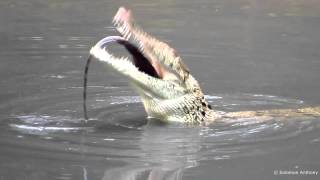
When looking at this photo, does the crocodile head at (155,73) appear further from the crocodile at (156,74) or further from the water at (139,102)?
the water at (139,102)

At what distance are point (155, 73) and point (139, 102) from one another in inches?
53.1

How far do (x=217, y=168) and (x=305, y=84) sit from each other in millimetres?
4007

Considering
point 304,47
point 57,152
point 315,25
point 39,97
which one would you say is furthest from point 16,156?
point 315,25

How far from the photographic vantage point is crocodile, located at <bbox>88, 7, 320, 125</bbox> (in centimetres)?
724

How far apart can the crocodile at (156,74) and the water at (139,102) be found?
0.17 m

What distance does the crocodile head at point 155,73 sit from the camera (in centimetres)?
724

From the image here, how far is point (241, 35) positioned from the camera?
13820 mm

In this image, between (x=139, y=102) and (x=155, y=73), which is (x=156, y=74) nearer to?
(x=155, y=73)

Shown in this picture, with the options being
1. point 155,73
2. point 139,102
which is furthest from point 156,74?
point 139,102

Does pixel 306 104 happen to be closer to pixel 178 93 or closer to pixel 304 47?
pixel 178 93

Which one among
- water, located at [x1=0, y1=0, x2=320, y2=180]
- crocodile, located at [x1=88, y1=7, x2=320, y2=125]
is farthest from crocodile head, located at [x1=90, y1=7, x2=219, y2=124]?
water, located at [x1=0, y1=0, x2=320, y2=180]

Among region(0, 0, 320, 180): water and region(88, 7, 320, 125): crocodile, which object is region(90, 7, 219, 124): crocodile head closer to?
region(88, 7, 320, 125): crocodile

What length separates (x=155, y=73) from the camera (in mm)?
7488

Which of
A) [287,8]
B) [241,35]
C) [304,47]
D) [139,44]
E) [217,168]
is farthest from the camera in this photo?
[287,8]
